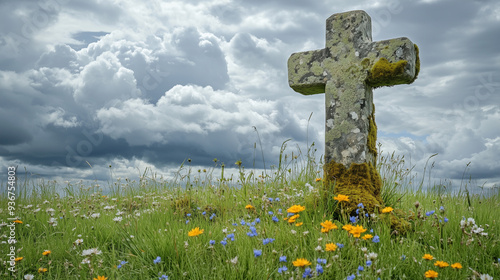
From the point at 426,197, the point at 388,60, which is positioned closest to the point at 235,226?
the point at 388,60

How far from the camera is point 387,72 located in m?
5.35

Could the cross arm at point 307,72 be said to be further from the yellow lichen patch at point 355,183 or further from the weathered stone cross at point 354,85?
the yellow lichen patch at point 355,183

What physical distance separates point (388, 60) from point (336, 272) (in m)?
3.31

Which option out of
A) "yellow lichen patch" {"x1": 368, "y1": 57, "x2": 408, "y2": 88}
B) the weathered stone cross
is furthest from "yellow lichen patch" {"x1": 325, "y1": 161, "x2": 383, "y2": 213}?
"yellow lichen patch" {"x1": 368, "y1": 57, "x2": 408, "y2": 88}

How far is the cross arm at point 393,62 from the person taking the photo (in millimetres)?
5320

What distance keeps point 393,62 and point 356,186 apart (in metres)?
1.85

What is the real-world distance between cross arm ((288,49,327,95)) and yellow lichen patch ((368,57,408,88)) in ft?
2.50

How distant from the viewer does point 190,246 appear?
3988 mm

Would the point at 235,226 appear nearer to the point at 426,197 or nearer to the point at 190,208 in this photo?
the point at 190,208

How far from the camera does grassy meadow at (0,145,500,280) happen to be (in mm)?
3439

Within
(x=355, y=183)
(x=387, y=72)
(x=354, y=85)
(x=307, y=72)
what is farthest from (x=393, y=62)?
(x=355, y=183)

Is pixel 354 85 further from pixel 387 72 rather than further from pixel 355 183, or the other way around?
pixel 355 183

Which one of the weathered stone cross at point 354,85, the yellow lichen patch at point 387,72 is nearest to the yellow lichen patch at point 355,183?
the weathered stone cross at point 354,85

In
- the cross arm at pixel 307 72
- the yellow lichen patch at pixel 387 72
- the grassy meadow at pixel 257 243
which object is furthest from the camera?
the cross arm at pixel 307 72
